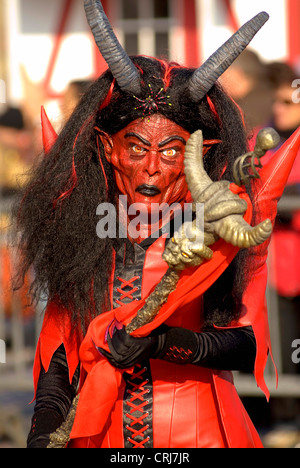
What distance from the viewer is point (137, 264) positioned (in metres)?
2.55

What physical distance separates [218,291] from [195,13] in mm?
6151

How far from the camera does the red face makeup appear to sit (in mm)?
2447

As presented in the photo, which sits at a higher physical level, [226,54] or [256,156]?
[226,54]

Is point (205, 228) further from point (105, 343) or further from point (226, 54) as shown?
point (226, 54)

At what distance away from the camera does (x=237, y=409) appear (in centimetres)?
252

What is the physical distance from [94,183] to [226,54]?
22.7 inches

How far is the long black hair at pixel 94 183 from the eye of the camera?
2482mm

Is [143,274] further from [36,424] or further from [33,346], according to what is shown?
[33,346]

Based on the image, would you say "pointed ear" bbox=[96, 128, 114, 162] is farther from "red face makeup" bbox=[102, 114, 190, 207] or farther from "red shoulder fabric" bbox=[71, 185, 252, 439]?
"red shoulder fabric" bbox=[71, 185, 252, 439]

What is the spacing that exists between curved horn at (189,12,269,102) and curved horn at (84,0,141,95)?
0.20m

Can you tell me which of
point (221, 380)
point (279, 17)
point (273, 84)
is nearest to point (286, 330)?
point (273, 84)

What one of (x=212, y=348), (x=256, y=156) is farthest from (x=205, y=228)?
(x=212, y=348)

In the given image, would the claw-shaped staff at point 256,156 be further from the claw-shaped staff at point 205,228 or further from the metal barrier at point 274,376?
the metal barrier at point 274,376

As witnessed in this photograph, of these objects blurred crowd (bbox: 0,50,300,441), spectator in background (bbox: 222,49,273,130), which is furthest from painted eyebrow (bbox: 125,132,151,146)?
spectator in background (bbox: 222,49,273,130)
